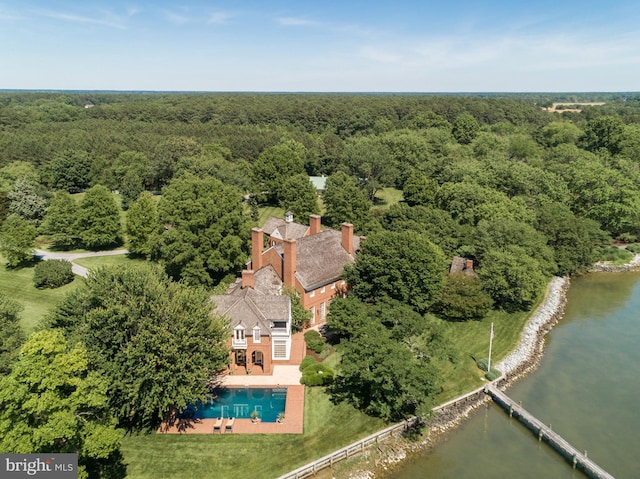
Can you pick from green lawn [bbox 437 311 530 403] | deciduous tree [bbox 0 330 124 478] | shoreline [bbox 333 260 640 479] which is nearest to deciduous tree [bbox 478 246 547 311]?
green lawn [bbox 437 311 530 403]

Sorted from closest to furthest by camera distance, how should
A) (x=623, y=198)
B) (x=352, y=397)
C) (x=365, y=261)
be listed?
(x=352, y=397), (x=365, y=261), (x=623, y=198)

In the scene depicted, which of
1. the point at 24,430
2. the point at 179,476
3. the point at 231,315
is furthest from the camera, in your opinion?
the point at 231,315

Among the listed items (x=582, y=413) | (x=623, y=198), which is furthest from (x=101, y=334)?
(x=623, y=198)

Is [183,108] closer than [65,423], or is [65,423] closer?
[65,423]

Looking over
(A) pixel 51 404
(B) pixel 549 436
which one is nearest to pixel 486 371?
(B) pixel 549 436

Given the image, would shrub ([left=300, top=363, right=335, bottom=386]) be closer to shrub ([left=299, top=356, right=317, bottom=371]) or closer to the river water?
shrub ([left=299, top=356, right=317, bottom=371])

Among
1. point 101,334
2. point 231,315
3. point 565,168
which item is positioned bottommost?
point 231,315

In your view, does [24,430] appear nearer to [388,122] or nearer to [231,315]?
[231,315]
